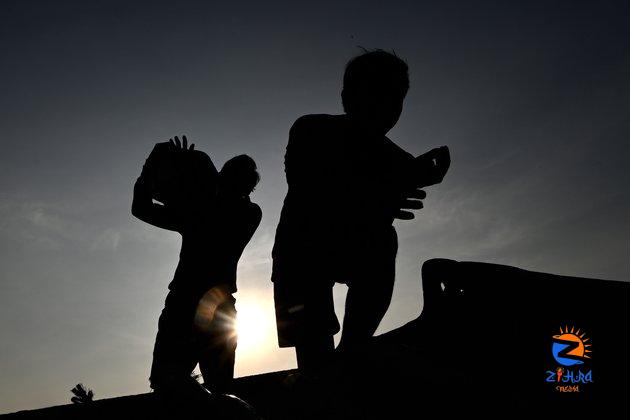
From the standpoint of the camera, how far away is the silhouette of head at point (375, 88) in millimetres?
2439

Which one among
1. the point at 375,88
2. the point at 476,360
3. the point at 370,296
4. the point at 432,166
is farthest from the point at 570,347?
the point at 375,88

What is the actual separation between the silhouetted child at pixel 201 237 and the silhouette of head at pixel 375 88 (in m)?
1.56

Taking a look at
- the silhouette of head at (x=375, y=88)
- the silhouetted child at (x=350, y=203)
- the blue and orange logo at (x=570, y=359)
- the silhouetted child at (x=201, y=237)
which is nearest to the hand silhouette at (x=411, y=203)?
the silhouetted child at (x=350, y=203)

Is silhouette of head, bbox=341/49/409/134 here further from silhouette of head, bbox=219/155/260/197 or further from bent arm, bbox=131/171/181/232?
bent arm, bbox=131/171/181/232

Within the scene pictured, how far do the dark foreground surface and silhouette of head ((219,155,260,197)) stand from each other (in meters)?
2.25

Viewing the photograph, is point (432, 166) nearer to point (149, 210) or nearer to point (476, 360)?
point (476, 360)

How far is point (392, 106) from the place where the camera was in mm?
2518

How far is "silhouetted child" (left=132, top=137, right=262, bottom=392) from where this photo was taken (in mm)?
3066

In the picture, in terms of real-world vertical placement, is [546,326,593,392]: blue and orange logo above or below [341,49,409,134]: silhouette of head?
below

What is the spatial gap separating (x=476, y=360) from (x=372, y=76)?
158cm

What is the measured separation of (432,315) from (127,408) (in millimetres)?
1263

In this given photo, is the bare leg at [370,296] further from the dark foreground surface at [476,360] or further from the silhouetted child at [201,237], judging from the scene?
the silhouetted child at [201,237]

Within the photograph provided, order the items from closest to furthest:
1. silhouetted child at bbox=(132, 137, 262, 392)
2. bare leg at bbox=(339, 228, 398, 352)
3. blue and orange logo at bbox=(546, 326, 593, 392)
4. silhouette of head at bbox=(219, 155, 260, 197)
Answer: blue and orange logo at bbox=(546, 326, 593, 392) < bare leg at bbox=(339, 228, 398, 352) < silhouetted child at bbox=(132, 137, 262, 392) < silhouette of head at bbox=(219, 155, 260, 197)

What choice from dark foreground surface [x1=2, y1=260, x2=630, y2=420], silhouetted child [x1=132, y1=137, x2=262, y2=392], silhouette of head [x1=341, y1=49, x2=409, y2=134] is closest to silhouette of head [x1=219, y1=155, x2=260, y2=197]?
silhouetted child [x1=132, y1=137, x2=262, y2=392]
